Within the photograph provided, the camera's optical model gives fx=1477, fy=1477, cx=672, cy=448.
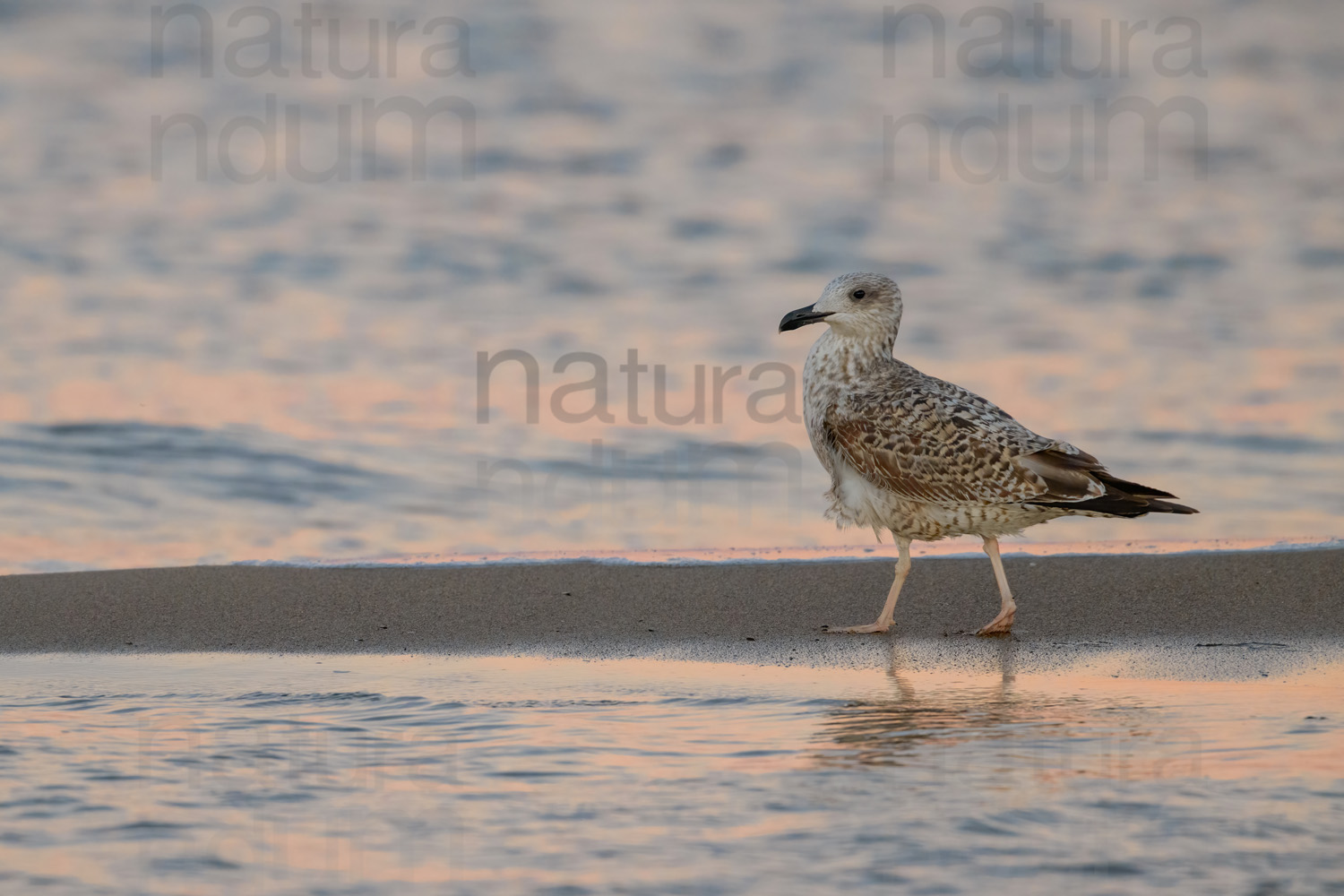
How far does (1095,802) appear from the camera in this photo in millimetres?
3039

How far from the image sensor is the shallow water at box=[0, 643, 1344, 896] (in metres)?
2.66

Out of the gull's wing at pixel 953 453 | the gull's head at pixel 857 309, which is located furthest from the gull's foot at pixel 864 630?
the gull's head at pixel 857 309

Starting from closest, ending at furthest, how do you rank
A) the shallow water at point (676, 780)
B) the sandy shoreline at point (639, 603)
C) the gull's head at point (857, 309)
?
the shallow water at point (676, 780) < the sandy shoreline at point (639, 603) < the gull's head at point (857, 309)

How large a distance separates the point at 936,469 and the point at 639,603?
140 cm

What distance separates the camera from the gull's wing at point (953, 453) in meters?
6.22

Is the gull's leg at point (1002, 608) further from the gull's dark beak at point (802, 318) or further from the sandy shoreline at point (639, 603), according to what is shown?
the gull's dark beak at point (802, 318)

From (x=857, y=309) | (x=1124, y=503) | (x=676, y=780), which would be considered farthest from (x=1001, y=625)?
(x=676, y=780)

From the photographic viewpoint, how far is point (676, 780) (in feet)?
10.8

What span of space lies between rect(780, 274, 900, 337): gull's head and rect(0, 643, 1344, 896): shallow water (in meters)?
2.51

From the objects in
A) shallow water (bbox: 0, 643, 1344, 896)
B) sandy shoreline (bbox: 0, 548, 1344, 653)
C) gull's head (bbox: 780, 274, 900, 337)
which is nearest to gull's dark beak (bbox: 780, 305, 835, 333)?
gull's head (bbox: 780, 274, 900, 337)

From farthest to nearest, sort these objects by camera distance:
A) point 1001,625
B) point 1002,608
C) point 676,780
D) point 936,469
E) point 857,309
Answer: point 857,309
point 936,469
point 1002,608
point 1001,625
point 676,780

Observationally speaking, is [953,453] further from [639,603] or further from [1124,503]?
[639,603]

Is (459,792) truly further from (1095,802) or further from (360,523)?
(360,523)

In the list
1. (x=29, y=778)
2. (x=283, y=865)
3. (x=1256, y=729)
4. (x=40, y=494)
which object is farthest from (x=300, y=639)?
(x=40, y=494)
